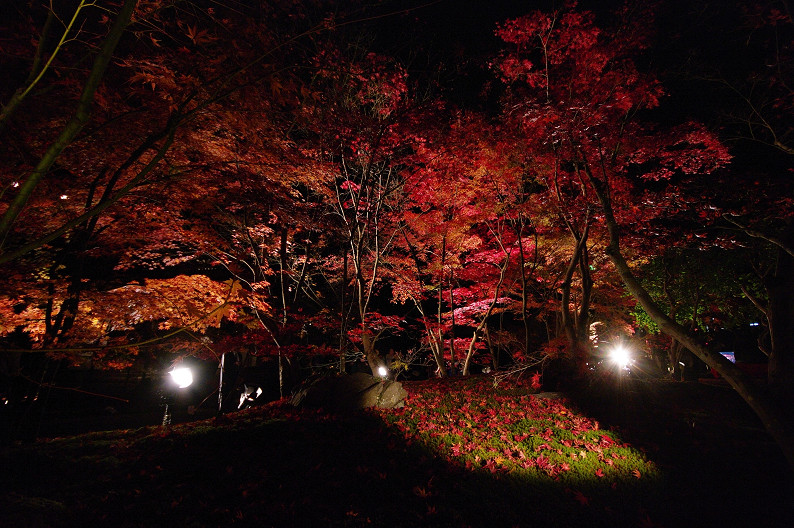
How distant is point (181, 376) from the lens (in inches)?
336

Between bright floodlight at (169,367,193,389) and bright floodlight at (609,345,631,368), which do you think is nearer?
bright floodlight at (169,367,193,389)

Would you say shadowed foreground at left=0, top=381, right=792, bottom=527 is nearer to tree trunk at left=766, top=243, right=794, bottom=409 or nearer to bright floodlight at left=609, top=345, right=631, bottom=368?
tree trunk at left=766, top=243, right=794, bottom=409

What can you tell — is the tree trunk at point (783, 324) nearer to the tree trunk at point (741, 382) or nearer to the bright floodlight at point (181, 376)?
the tree trunk at point (741, 382)

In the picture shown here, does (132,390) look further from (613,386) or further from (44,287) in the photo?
(613,386)

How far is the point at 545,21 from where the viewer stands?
9461 millimetres

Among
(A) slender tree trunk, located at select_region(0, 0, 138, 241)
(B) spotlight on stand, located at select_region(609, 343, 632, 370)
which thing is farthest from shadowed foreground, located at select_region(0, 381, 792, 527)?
(A) slender tree trunk, located at select_region(0, 0, 138, 241)

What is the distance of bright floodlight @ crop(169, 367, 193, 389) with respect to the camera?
8.46 metres

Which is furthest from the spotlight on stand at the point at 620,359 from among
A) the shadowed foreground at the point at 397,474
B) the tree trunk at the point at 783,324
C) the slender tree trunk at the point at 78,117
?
the slender tree trunk at the point at 78,117

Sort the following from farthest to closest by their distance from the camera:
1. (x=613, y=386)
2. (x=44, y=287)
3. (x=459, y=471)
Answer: (x=613, y=386), (x=44, y=287), (x=459, y=471)

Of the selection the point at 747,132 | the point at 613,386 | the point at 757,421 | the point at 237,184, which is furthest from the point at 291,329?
the point at 747,132

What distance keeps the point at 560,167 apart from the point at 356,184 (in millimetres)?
6583

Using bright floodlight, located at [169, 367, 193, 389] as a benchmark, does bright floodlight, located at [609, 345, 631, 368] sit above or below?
below

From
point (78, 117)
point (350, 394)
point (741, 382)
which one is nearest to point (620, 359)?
point (741, 382)

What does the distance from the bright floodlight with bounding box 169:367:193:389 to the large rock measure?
8.80 ft
